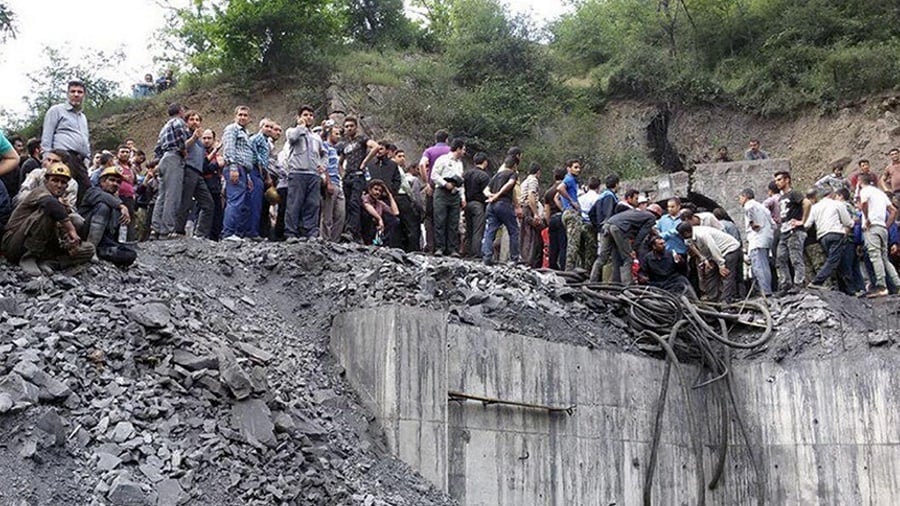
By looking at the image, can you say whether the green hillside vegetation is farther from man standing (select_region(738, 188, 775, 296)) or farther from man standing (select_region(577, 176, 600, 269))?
man standing (select_region(577, 176, 600, 269))

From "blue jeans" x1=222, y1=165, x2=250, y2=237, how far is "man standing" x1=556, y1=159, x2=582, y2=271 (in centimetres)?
432

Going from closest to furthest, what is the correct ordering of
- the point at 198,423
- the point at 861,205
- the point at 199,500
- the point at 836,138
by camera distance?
1. the point at 199,500
2. the point at 198,423
3. the point at 861,205
4. the point at 836,138

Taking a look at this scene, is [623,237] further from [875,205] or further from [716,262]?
[875,205]

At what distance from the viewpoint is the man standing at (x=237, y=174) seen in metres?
11.1

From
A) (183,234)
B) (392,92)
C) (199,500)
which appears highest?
(392,92)

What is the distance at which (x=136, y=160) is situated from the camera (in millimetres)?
13523

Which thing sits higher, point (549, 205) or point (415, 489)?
point (549, 205)

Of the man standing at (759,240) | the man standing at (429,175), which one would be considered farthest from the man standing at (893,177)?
the man standing at (429,175)

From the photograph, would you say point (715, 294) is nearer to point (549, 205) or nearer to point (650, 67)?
point (549, 205)

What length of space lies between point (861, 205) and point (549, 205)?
415 cm

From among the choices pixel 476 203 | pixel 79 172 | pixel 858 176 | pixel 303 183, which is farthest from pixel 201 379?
pixel 858 176

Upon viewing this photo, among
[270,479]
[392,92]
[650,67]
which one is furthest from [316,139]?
[650,67]

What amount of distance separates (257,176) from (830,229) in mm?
7446

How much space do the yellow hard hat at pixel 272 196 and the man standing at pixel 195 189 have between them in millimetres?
671
